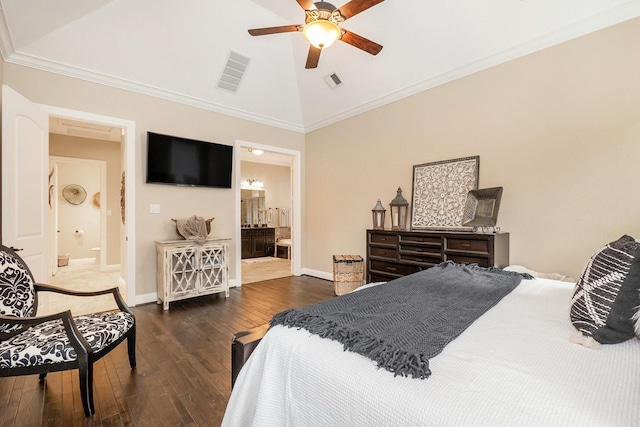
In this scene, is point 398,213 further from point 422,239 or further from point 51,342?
point 51,342

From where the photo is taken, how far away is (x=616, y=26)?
2.55 meters

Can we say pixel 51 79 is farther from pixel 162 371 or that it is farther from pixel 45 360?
pixel 162 371

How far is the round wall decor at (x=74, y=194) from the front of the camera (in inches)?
268

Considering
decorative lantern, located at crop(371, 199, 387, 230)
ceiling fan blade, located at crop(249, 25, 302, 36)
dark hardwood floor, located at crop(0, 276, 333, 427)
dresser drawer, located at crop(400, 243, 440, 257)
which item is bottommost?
dark hardwood floor, located at crop(0, 276, 333, 427)

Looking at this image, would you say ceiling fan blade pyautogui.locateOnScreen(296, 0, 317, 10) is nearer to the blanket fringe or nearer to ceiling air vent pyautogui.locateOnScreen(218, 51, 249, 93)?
ceiling air vent pyautogui.locateOnScreen(218, 51, 249, 93)

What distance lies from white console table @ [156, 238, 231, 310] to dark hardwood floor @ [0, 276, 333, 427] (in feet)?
1.57

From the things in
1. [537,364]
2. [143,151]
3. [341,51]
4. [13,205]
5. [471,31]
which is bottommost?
[537,364]

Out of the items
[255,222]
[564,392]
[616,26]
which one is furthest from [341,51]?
[255,222]

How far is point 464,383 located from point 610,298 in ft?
2.51

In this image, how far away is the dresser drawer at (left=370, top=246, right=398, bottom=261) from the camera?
364 centimetres

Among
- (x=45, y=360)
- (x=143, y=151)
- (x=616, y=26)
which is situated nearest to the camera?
(x=45, y=360)

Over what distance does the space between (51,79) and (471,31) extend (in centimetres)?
465

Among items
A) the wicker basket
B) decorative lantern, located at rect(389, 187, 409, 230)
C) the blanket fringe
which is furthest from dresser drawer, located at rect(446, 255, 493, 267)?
the blanket fringe

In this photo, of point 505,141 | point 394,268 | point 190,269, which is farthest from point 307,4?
point 190,269
